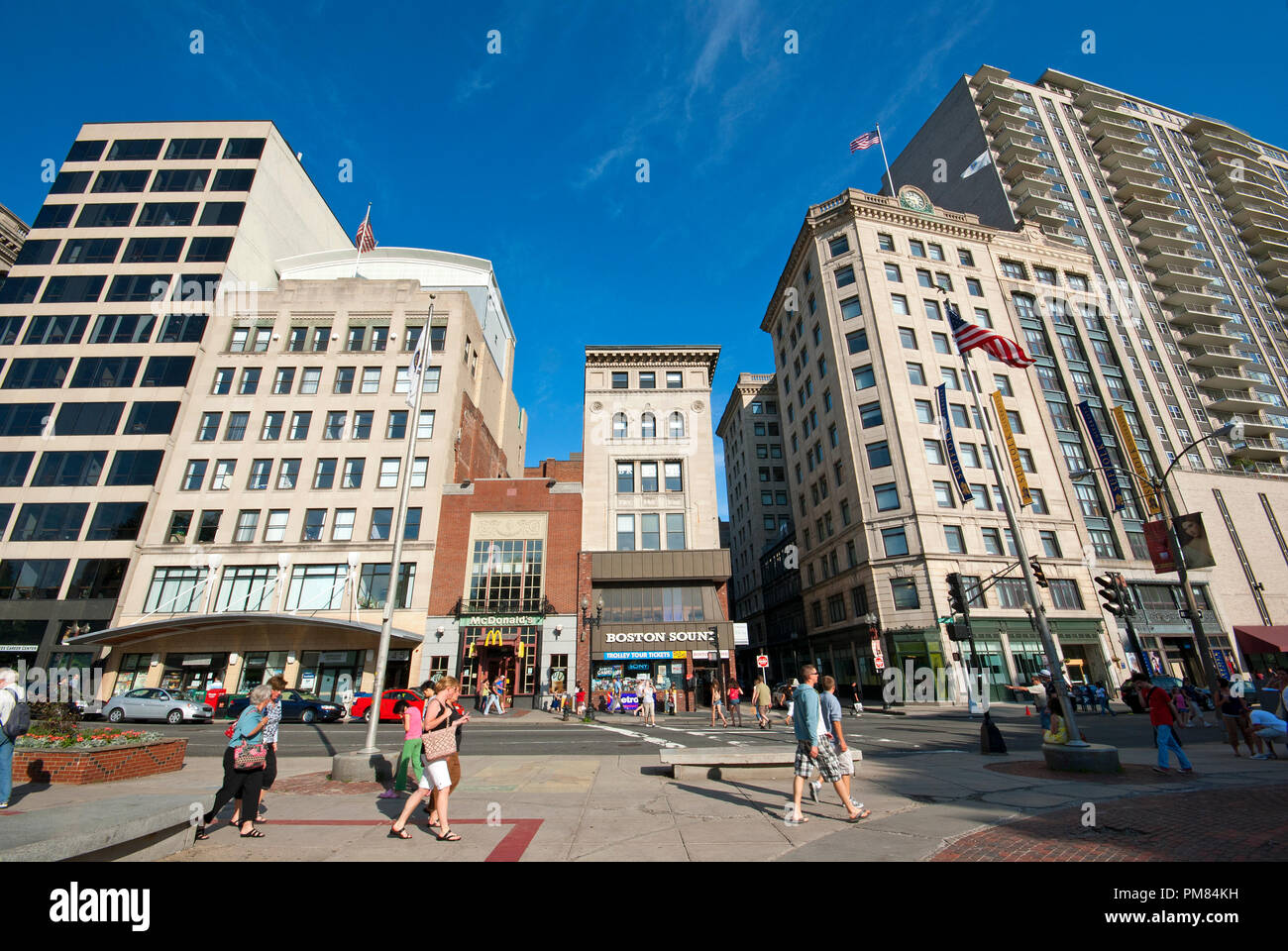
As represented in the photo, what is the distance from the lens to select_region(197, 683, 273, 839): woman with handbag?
6.48 meters

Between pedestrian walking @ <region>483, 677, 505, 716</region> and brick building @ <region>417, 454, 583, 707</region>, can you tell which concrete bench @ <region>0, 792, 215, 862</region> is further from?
brick building @ <region>417, 454, 583, 707</region>

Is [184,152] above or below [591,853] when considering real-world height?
above

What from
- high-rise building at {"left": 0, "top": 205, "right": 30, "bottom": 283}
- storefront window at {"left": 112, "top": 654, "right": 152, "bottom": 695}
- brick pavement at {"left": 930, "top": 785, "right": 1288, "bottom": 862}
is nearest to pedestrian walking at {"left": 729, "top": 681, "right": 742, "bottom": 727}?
brick pavement at {"left": 930, "top": 785, "right": 1288, "bottom": 862}

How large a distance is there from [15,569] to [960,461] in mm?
62437

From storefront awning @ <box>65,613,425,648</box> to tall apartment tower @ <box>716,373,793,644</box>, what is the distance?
43214mm

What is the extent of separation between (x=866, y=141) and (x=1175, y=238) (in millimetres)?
51529

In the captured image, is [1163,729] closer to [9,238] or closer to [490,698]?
[490,698]

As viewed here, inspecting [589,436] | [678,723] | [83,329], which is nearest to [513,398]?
Result: [589,436]

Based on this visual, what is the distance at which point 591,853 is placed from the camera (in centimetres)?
581

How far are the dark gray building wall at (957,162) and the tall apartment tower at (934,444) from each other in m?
9.60

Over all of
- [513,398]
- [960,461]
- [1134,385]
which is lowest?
[960,461]
